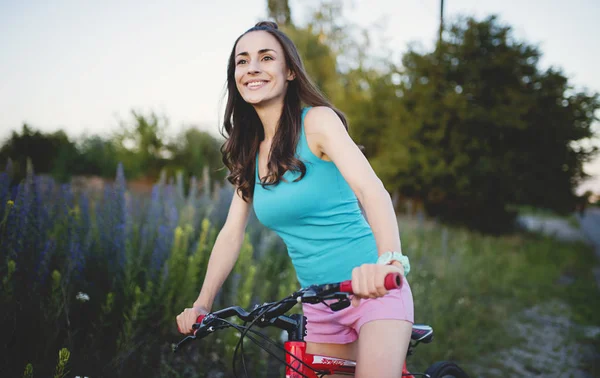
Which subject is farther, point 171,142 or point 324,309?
point 171,142

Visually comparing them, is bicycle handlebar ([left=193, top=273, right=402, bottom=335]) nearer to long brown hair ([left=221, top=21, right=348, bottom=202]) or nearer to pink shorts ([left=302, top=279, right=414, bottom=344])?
pink shorts ([left=302, top=279, right=414, bottom=344])

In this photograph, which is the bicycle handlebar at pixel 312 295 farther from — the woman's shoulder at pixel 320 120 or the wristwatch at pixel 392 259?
the woman's shoulder at pixel 320 120

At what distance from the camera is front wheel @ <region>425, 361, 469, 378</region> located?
273 centimetres

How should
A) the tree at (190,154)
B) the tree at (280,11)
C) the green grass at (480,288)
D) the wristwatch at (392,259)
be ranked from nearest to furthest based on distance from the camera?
1. the wristwatch at (392,259)
2. the green grass at (480,288)
3. the tree at (190,154)
4. the tree at (280,11)

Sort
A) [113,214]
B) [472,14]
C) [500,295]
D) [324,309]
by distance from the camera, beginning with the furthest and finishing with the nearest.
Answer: [472,14] < [500,295] < [113,214] < [324,309]

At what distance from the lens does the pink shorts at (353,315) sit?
1.96 meters

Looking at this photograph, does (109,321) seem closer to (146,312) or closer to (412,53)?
(146,312)

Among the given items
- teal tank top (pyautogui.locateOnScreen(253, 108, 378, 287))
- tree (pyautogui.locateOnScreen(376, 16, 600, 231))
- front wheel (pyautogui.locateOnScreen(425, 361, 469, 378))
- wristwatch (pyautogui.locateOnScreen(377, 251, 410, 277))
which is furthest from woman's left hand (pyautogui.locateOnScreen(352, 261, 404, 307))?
tree (pyautogui.locateOnScreen(376, 16, 600, 231))

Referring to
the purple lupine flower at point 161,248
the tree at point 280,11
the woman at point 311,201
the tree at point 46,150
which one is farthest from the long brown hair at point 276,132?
the tree at point 280,11

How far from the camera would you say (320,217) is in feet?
7.06

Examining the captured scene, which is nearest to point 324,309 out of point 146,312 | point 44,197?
point 146,312

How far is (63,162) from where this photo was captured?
11.8 metres

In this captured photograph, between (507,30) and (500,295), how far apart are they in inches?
360

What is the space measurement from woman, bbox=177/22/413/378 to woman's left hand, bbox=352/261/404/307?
0.11 meters
